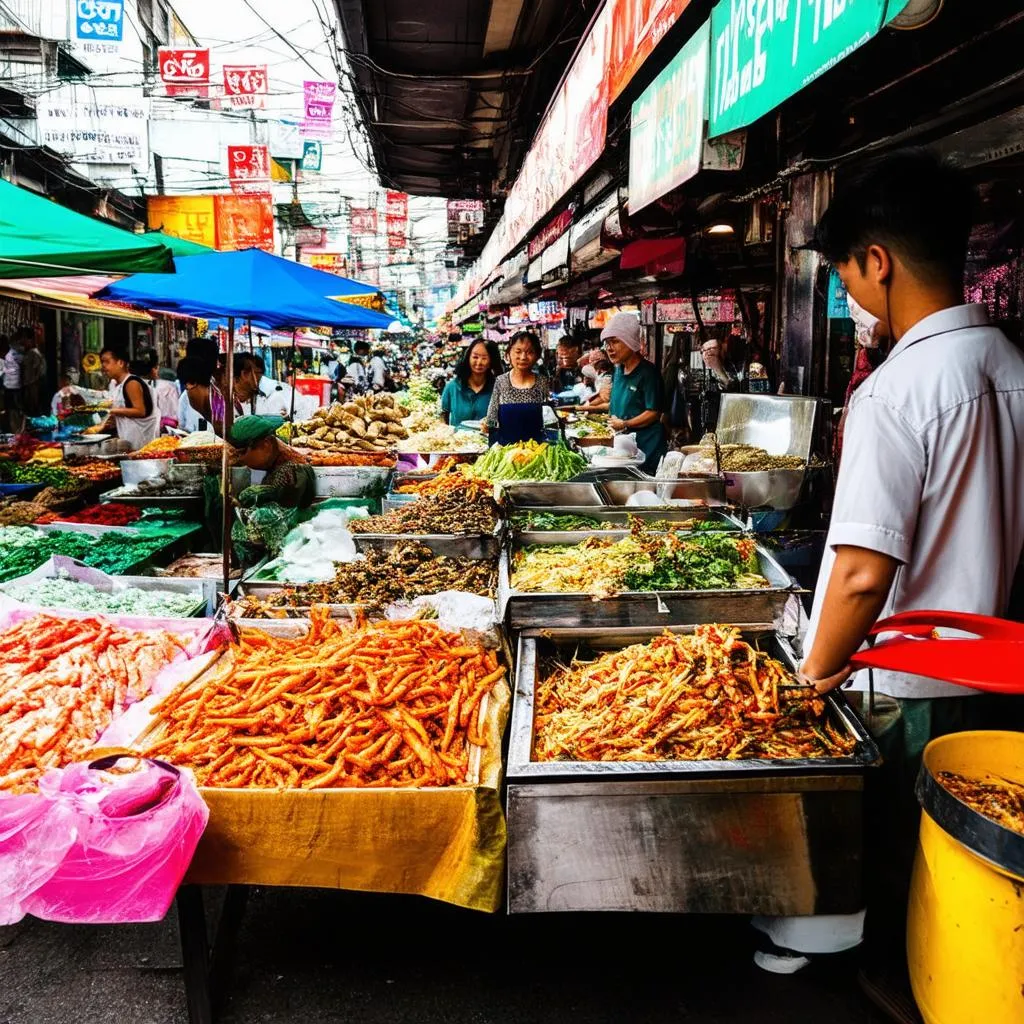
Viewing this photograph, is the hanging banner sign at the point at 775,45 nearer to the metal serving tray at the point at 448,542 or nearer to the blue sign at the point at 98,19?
the metal serving tray at the point at 448,542

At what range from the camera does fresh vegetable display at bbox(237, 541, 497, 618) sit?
168 inches

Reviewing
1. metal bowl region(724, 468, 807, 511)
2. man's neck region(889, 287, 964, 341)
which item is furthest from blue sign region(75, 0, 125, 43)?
man's neck region(889, 287, 964, 341)

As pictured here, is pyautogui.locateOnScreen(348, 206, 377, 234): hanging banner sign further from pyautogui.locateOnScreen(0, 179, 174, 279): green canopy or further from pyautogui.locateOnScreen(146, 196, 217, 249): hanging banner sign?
pyautogui.locateOnScreen(0, 179, 174, 279): green canopy

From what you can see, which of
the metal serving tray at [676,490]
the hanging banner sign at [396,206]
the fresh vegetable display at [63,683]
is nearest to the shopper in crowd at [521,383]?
the metal serving tray at [676,490]

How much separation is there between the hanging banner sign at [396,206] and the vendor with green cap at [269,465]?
1707cm

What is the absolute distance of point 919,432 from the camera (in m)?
2.25

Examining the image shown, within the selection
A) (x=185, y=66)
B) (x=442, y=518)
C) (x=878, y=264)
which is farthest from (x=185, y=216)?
(x=878, y=264)

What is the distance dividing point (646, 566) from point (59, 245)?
138 inches

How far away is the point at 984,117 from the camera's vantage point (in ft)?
11.4

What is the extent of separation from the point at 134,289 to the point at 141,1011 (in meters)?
5.48

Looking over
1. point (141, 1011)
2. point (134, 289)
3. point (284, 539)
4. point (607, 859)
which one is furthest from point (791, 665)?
point (134, 289)

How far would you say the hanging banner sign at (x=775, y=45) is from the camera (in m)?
2.29

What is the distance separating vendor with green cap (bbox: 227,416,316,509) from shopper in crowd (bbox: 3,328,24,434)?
1125 cm

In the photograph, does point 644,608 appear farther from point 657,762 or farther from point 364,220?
point 364,220
